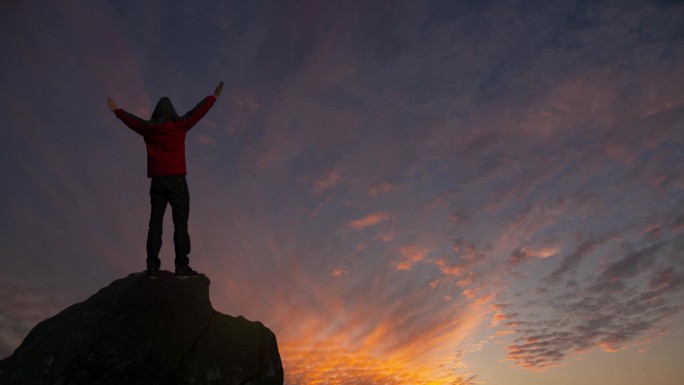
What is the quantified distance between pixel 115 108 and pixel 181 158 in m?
1.99

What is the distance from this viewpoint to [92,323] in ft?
31.4

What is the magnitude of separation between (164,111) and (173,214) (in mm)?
2683

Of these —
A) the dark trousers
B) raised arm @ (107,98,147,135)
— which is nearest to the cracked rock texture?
the dark trousers

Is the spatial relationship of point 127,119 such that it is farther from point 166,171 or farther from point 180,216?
point 180,216

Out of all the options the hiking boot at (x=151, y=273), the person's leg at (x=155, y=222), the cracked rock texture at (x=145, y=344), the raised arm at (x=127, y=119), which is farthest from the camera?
the raised arm at (x=127, y=119)

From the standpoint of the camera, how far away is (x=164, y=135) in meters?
9.62

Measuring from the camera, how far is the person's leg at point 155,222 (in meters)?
9.50

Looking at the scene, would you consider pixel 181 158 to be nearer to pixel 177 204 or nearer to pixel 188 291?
pixel 177 204

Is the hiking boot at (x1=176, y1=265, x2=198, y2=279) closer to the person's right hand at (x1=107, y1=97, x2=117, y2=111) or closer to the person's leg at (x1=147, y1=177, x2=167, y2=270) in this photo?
the person's leg at (x1=147, y1=177, x2=167, y2=270)

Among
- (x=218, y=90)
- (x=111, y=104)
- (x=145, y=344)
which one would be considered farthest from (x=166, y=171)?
(x=145, y=344)

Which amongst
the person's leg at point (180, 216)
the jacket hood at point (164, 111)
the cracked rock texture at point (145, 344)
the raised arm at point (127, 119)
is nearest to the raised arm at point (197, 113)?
the jacket hood at point (164, 111)

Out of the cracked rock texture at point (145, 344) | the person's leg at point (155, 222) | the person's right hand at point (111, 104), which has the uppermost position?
the person's right hand at point (111, 104)

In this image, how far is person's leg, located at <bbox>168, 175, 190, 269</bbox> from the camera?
9.64 metres

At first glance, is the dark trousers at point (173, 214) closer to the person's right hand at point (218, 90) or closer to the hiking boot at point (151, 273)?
the hiking boot at point (151, 273)
